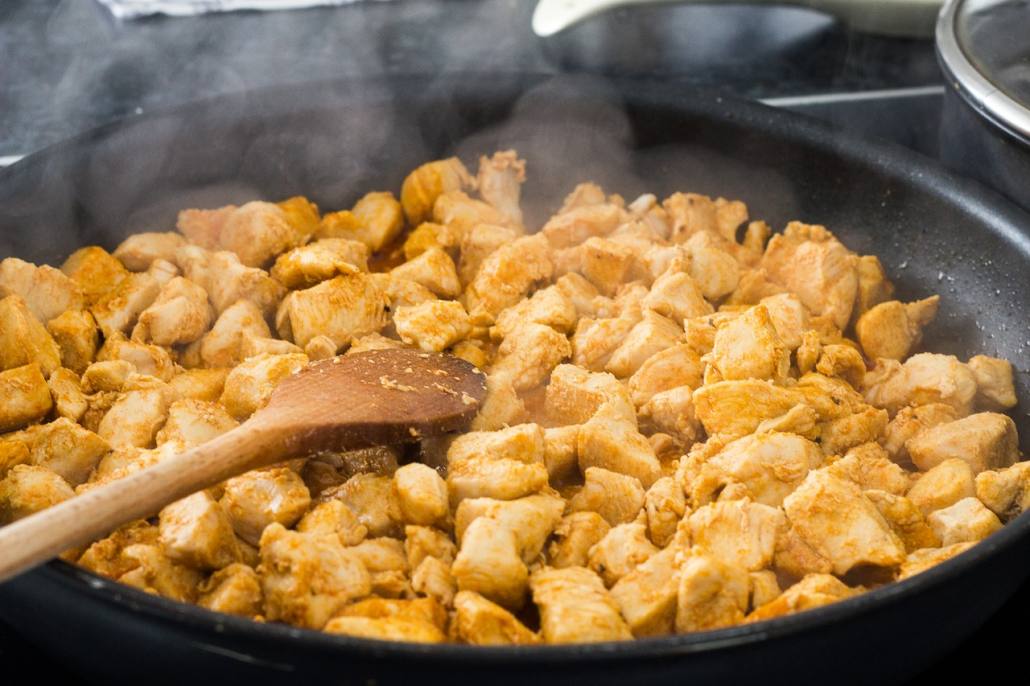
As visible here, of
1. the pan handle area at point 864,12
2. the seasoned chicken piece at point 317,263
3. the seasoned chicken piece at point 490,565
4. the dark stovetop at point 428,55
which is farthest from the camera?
the dark stovetop at point 428,55

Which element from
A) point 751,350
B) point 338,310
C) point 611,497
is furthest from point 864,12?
point 611,497

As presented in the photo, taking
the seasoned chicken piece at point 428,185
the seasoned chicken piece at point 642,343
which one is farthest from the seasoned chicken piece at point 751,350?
the seasoned chicken piece at point 428,185

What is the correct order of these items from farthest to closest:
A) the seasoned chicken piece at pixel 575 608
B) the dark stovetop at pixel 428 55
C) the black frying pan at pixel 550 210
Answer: the dark stovetop at pixel 428 55
the seasoned chicken piece at pixel 575 608
the black frying pan at pixel 550 210

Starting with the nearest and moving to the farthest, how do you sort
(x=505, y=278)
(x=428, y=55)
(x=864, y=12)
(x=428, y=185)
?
(x=505, y=278) → (x=428, y=185) → (x=864, y=12) → (x=428, y=55)

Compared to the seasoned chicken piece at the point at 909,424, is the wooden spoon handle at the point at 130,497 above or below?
above

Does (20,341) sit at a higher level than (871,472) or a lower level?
higher

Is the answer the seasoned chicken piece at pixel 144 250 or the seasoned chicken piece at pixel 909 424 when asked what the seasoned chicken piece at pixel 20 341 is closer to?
the seasoned chicken piece at pixel 144 250

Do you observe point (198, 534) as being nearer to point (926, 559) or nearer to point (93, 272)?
point (93, 272)

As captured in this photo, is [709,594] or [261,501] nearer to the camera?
[709,594]
